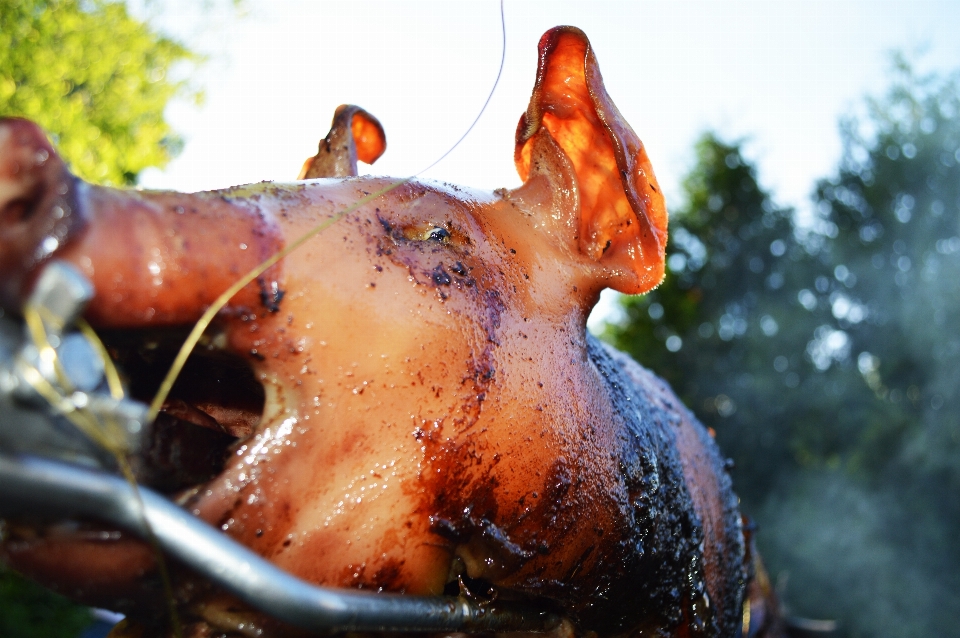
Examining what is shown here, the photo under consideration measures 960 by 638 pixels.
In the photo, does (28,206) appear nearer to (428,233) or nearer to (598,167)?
(428,233)

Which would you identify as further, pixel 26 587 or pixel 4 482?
pixel 26 587

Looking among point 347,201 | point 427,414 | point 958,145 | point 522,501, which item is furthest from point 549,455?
point 958,145

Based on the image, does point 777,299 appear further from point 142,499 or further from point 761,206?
point 142,499

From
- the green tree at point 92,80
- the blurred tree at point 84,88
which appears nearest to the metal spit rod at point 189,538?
the blurred tree at point 84,88

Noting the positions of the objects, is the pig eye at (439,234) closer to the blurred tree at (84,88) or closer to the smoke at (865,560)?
the blurred tree at (84,88)

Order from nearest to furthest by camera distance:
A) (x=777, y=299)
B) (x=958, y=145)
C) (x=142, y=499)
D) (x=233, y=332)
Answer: (x=142, y=499)
(x=233, y=332)
(x=958, y=145)
(x=777, y=299)

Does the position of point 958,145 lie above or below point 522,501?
above

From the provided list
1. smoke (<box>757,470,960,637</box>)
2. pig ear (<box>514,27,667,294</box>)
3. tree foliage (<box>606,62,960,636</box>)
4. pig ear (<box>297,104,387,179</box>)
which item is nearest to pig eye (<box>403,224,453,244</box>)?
pig ear (<box>514,27,667,294</box>)

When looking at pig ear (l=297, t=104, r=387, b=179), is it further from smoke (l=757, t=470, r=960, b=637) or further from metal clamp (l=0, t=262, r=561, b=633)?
smoke (l=757, t=470, r=960, b=637)
